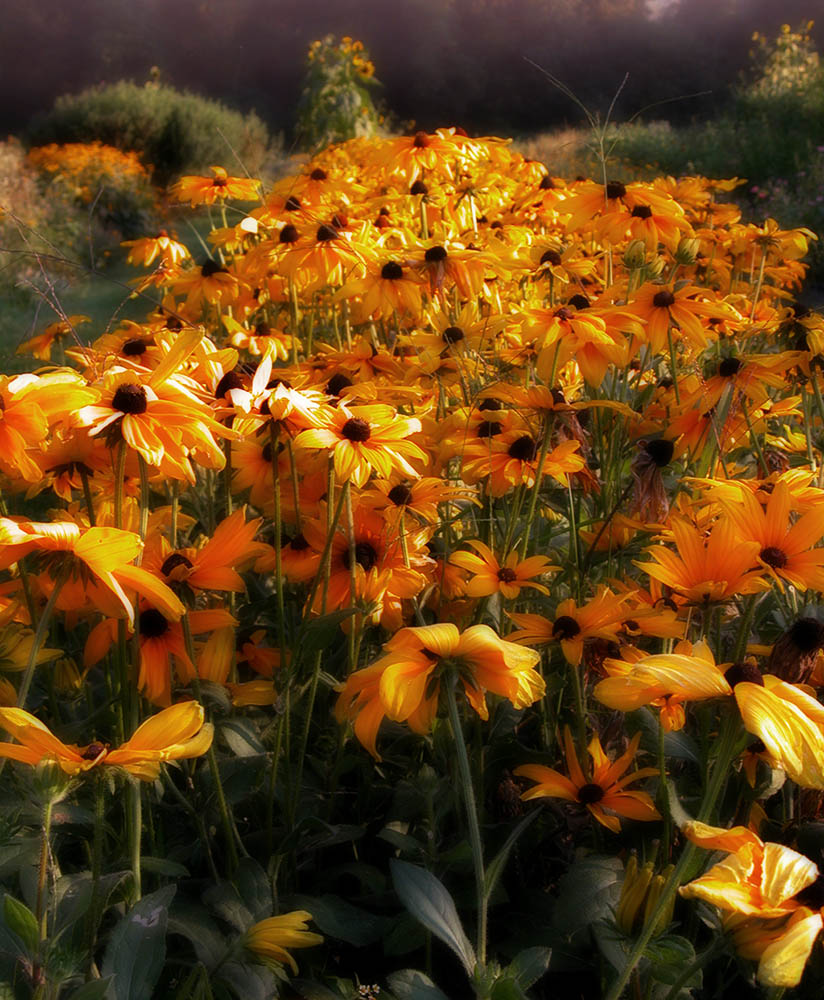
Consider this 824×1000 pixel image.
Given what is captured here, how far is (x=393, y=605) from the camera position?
125 cm

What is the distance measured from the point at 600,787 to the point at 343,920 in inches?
13.4

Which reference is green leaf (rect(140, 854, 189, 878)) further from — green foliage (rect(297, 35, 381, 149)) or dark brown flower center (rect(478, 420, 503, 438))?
green foliage (rect(297, 35, 381, 149))

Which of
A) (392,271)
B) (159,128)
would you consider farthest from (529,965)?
(159,128)

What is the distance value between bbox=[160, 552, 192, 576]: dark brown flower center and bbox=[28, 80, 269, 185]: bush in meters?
11.9

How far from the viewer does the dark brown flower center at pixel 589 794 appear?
1.12m

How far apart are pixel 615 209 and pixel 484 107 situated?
66.5ft

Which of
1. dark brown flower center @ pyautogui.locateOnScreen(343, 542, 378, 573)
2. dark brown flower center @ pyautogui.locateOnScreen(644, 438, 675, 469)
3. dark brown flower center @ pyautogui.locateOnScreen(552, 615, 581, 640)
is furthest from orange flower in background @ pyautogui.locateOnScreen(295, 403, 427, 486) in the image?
dark brown flower center @ pyautogui.locateOnScreen(644, 438, 675, 469)

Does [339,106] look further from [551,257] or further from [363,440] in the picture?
[363,440]

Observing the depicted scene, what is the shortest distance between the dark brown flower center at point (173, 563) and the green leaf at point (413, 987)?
49cm

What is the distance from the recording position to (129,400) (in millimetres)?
974

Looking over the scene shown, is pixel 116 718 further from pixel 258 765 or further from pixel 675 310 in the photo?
pixel 675 310

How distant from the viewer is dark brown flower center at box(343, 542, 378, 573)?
1296 millimetres

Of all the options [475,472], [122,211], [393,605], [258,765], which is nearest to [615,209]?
[475,472]

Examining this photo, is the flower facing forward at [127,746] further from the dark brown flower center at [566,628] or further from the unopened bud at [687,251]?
the unopened bud at [687,251]
